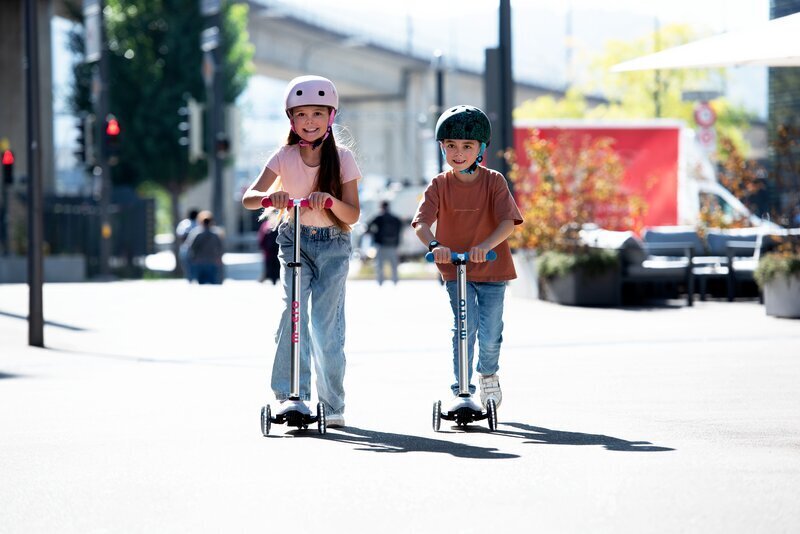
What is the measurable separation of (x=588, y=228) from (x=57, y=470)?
1483 centimetres

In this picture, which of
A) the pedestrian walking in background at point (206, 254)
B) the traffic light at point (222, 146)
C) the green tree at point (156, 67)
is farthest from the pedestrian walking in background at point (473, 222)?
the green tree at point (156, 67)

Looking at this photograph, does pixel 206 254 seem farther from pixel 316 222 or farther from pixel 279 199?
pixel 279 199

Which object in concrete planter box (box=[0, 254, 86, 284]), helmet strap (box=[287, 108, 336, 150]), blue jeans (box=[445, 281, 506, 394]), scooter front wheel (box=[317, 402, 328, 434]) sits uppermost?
helmet strap (box=[287, 108, 336, 150])

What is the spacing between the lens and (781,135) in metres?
17.2

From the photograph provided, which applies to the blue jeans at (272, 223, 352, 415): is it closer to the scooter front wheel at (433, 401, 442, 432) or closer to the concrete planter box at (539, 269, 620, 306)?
the scooter front wheel at (433, 401, 442, 432)

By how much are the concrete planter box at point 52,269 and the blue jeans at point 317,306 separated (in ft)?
86.9

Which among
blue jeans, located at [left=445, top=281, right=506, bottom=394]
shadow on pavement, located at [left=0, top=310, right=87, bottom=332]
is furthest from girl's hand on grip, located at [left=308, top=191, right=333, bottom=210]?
shadow on pavement, located at [left=0, top=310, right=87, bottom=332]

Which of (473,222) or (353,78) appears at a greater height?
(353,78)

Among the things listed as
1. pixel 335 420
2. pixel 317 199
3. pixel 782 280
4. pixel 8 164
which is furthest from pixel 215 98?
pixel 317 199

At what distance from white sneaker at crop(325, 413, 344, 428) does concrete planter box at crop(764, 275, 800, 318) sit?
9717 mm

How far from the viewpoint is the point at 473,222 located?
8.11 metres

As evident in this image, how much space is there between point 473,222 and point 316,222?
80 cm

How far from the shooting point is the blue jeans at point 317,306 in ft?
26.2

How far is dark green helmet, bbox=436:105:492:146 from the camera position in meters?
7.92
